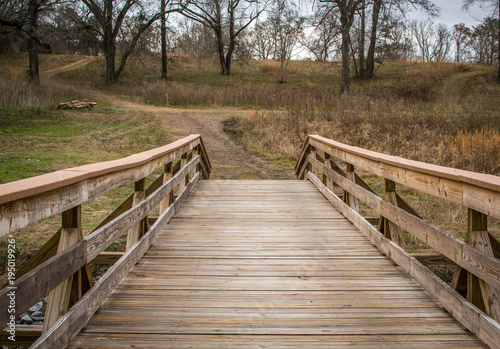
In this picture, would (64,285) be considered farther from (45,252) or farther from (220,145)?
(220,145)

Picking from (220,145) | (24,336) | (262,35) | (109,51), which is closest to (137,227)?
(24,336)

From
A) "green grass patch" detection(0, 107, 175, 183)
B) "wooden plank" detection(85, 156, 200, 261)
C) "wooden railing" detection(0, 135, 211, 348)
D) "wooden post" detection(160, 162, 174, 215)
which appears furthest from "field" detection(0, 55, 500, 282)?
"wooden railing" detection(0, 135, 211, 348)

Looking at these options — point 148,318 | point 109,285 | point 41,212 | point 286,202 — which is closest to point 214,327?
point 148,318

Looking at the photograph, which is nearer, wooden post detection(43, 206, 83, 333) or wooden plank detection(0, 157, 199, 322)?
wooden plank detection(0, 157, 199, 322)

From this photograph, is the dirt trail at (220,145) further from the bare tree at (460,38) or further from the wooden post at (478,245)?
the bare tree at (460,38)

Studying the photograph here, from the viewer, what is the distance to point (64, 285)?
6.92 feet

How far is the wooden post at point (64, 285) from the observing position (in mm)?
2049

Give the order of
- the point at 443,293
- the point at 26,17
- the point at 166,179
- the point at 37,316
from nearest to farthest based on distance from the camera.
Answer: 1. the point at 443,293
2. the point at 37,316
3. the point at 166,179
4. the point at 26,17

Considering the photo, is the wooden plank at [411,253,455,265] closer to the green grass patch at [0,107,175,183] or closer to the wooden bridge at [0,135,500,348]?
the wooden bridge at [0,135,500,348]

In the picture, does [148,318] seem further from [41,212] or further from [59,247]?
[41,212]

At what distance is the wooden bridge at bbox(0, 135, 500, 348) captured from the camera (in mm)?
2023

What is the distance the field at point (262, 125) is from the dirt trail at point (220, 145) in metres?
0.14

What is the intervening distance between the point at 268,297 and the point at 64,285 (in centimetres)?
137

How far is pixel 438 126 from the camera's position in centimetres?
1153
